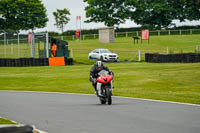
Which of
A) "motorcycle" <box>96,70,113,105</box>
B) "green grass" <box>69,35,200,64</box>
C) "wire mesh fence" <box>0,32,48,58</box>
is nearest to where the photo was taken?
"motorcycle" <box>96,70,113,105</box>

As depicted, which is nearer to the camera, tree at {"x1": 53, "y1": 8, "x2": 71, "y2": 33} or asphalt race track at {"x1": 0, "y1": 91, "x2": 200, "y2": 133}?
asphalt race track at {"x1": 0, "y1": 91, "x2": 200, "y2": 133}

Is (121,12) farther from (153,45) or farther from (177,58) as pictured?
(177,58)

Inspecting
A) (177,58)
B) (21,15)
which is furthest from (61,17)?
(177,58)

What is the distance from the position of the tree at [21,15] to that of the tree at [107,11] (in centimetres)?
1210

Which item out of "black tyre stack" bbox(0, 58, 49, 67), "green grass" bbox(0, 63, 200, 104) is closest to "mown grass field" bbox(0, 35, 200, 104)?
"green grass" bbox(0, 63, 200, 104)

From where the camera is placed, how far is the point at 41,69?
32938 millimetres

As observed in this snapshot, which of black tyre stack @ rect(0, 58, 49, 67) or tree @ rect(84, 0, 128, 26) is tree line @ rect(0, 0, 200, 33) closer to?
tree @ rect(84, 0, 128, 26)

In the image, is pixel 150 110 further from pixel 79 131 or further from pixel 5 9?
pixel 5 9

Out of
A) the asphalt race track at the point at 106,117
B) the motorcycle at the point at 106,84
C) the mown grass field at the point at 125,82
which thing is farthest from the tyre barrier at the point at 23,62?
the motorcycle at the point at 106,84

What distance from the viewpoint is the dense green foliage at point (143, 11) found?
83438 mm

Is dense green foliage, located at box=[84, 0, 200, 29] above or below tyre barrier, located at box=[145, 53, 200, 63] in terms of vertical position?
above

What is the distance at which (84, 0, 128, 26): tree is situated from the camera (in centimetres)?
8519

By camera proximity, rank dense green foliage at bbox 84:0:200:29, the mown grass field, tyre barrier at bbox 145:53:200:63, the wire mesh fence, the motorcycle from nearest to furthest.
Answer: the motorcycle, the mown grass field, tyre barrier at bbox 145:53:200:63, the wire mesh fence, dense green foliage at bbox 84:0:200:29

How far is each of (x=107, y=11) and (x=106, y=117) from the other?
76700 mm
